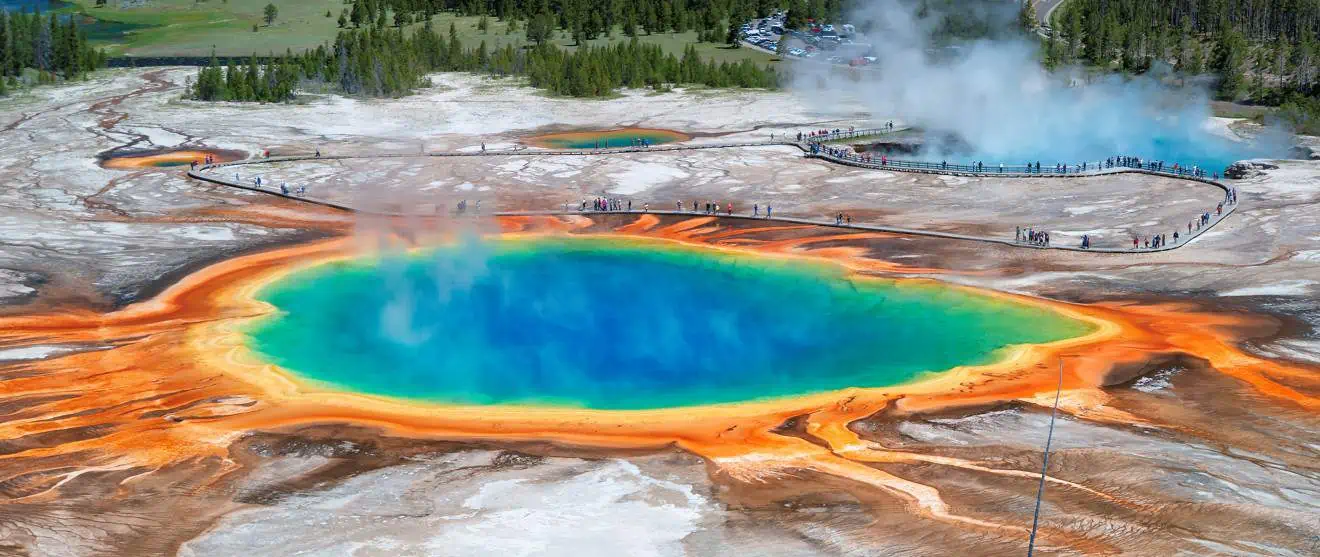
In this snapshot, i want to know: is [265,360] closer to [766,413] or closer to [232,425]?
[232,425]

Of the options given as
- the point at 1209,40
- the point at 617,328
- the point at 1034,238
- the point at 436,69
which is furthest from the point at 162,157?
the point at 1209,40

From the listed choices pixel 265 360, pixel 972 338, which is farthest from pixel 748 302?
pixel 265 360

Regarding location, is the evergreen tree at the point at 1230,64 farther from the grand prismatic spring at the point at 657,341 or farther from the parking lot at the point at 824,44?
the parking lot at the point at 824,44

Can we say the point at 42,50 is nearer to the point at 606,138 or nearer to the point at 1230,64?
the point at 606,138

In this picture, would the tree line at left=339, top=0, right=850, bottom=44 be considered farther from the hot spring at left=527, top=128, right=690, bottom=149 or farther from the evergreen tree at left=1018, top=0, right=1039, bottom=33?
the hot spring at left=527, top=128, right=690, bottom=149

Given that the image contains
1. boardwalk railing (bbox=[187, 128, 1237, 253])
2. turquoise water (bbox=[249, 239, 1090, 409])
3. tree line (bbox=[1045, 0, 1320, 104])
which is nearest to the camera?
turquoise water (bbox=[249, 239, 1090, 409])

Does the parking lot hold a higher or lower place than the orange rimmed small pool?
higher

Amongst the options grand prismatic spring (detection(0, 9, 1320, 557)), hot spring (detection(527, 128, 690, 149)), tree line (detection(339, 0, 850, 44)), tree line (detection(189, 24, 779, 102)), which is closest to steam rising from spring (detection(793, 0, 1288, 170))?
grand prismatic spring (detection(0, 9, 1320, 557))
